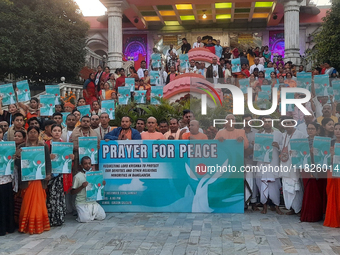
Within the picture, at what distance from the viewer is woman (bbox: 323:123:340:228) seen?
5922 mm

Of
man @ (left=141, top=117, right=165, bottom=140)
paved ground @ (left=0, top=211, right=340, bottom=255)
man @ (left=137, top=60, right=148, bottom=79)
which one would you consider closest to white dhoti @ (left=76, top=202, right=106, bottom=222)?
paved ground @ (left=0, top=211, right=340, bottom=255)

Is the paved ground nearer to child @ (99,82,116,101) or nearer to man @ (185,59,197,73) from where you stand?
child @ (99,82,116,101)

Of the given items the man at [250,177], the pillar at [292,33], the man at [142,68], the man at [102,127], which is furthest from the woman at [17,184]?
the pillar at [292,33]

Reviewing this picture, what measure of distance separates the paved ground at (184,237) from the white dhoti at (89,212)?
0.14 meters

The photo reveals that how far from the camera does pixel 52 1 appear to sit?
19453 millimetres

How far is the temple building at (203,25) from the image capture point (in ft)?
74.4

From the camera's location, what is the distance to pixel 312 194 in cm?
633

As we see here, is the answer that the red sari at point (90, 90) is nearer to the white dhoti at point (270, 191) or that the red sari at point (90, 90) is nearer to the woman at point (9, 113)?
the woman at point (9, 113)

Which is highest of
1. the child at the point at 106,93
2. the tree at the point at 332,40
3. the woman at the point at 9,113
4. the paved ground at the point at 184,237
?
the tree at the point at 332,40

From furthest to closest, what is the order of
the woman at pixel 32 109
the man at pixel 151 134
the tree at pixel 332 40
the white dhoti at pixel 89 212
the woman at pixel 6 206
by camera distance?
the tree at pixel 332 40, the woman at pixel 32 109, the man at pixel 151 134, the white dhoti at pixel 89 212, the woman at pixel 6 206

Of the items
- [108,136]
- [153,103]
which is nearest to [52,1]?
[153,103]

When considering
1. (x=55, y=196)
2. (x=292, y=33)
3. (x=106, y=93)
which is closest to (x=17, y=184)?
(x=55, y=196)

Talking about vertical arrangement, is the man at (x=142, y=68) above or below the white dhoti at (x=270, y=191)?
above

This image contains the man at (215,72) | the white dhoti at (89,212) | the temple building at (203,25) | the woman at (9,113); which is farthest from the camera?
the temple building at (203,25)
